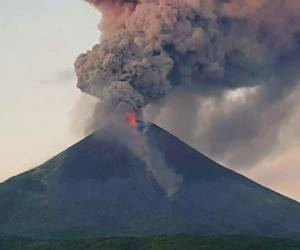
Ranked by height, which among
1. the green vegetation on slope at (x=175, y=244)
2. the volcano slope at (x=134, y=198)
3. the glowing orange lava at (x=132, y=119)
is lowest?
the green vegetation on slope at (x=175, y=244)

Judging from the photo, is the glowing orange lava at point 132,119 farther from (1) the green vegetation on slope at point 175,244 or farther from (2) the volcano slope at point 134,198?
(1) the green vegetation on slope at point 175,244

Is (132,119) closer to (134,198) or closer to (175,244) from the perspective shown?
(134,198)

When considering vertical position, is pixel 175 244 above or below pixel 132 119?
below

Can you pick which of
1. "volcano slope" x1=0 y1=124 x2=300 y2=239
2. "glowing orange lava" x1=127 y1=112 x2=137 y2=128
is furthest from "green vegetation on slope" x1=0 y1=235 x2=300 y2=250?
"glowing orange lava" x1=127 y1=112 x2=137 y2=128

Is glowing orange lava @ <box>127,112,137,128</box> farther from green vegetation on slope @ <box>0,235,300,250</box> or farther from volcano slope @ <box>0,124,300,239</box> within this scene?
green vegetation on slope @ <box>0,235,300,250</box>

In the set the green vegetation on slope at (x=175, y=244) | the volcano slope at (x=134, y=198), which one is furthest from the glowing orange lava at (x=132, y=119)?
the green vegetation on slope at (x=175, y=244)

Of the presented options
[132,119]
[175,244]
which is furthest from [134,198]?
[175,244]

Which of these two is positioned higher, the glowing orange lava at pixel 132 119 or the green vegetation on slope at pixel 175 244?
the glowing orange lava at pixel 132 119
